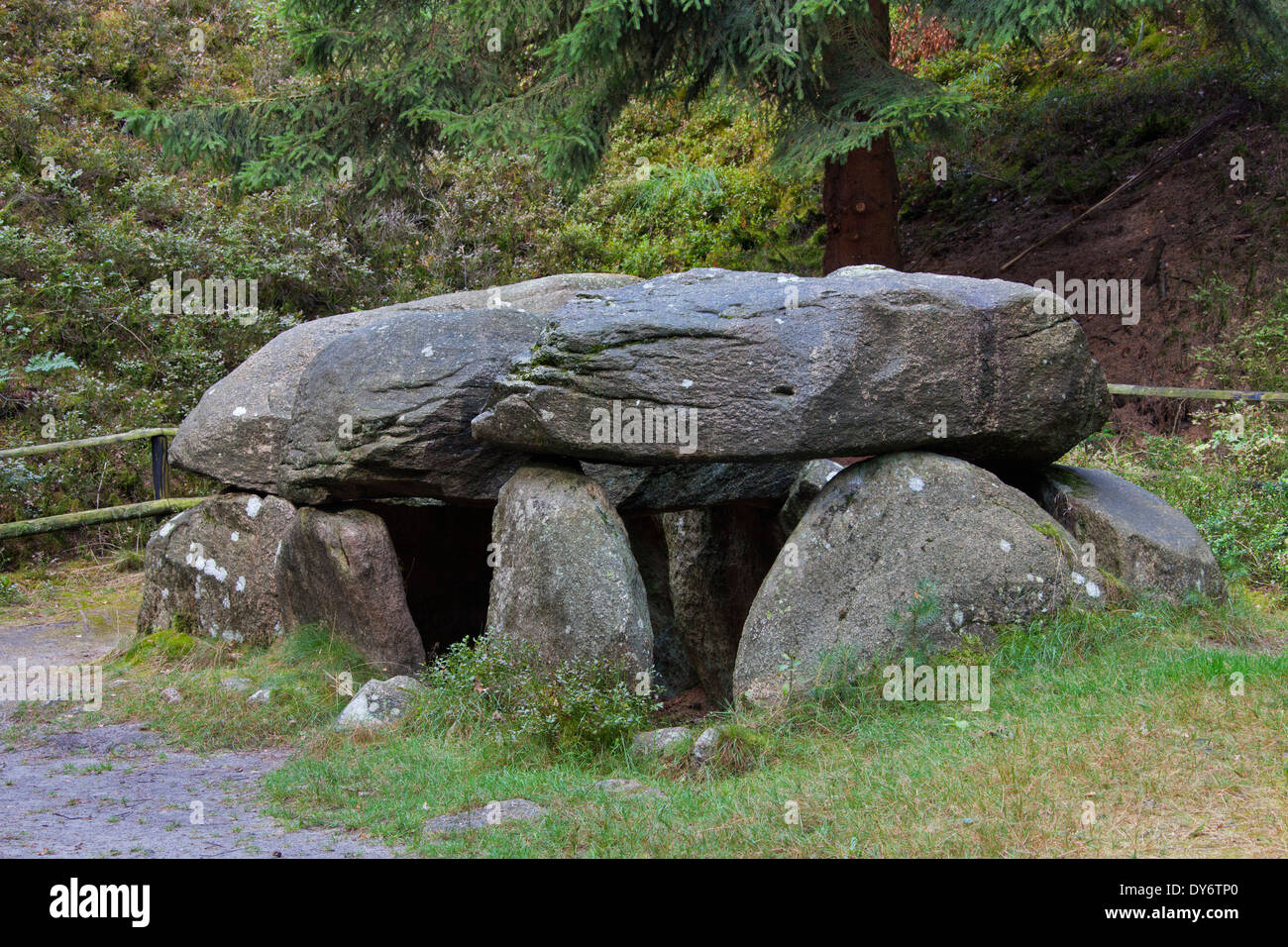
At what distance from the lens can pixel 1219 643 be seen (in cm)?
671

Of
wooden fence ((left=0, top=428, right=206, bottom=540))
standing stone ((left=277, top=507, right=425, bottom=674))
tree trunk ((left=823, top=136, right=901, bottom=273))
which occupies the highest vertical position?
tree trunk ((left=823, top=136, right=901, bottom=273))

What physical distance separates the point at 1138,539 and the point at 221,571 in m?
6.65

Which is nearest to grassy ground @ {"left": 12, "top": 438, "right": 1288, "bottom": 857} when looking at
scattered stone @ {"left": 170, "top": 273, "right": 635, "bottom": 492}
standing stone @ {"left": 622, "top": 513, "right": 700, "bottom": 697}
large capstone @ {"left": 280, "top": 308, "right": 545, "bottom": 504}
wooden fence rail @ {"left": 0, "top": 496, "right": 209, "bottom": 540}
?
large capstone @ {"left": 280, "top": 308, "right": 545, "bottom": 504}

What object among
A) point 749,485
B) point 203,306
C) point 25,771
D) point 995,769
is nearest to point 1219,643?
point 995,769

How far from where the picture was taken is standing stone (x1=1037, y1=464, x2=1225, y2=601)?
23.4ft

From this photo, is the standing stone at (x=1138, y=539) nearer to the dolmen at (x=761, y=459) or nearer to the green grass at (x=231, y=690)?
the dolmen at (x=761, y=459)

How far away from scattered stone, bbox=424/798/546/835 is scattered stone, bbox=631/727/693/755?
0.78 m

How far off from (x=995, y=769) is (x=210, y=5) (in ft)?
67.3

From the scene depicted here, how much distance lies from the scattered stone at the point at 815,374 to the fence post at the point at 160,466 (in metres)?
6.66

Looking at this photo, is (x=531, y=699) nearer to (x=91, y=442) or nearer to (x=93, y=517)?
(x=93, y=517)

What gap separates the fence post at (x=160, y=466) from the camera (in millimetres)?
12539

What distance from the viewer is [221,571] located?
9.43 meters

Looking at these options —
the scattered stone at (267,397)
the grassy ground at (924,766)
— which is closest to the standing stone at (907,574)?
the grassy ground at (924,766)

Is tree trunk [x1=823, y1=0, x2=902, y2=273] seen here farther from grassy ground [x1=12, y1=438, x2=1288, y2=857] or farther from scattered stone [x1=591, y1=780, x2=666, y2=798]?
scattered stone [x1=591, y1=780, x2=666, y2=798]
